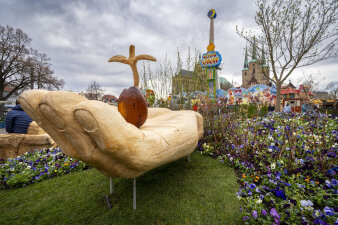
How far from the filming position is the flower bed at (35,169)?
2436mm

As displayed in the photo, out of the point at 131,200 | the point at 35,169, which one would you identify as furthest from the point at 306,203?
the point at 35,169

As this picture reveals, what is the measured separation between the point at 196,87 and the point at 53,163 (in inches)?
151

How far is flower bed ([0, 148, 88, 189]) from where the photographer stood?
244 cm

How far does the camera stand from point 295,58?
26.2 ft

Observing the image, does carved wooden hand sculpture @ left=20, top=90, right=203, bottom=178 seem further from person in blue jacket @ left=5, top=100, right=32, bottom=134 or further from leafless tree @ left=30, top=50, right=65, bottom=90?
leafless tree @ left=30, top=50, right=65, bottom=90

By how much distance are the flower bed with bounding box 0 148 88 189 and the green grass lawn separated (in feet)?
0.54

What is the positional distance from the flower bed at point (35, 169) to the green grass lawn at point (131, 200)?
0.54 feet

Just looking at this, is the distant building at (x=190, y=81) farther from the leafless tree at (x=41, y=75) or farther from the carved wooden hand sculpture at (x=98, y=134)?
the leafless tree at (x=41, y=75)

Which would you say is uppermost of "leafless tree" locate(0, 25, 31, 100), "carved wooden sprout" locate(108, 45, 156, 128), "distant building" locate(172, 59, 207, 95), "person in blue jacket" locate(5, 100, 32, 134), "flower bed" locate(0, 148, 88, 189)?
"leafless tree" locate(0, 25, 31, 100)

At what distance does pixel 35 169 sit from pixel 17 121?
2.53 metres

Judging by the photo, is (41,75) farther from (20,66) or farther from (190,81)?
(190,81)

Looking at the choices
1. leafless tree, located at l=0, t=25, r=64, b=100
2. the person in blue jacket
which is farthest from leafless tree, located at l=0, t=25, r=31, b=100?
the person in blue jacket

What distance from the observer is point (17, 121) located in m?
4.22

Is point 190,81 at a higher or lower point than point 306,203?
higher
